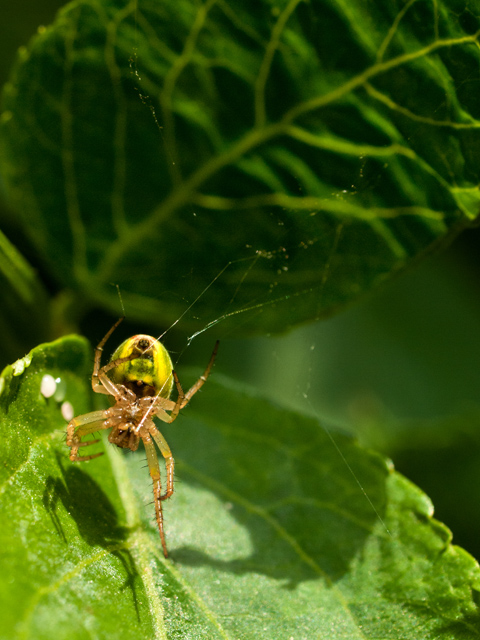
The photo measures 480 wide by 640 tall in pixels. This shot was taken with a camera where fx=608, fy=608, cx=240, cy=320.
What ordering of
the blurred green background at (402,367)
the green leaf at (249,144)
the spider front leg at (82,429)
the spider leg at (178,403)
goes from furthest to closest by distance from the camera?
1. the blurred green background at (402,367)
2. the spider leg at (178,403)
3. the spider front leg at (82,429)
4. the green leaf at (249,144)

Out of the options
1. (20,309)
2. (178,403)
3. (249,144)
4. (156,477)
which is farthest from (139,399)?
(249,144)

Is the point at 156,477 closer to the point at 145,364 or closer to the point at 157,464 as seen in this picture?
the point at 157,464

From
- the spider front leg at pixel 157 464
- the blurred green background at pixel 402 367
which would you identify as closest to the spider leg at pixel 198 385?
the spider front leg at pixel 157 464

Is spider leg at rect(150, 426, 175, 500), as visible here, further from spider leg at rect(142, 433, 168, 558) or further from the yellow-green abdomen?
the yellow-green abdomen

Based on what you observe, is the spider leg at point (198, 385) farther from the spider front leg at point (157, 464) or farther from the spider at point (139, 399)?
the spider front leg at point (157, 464)

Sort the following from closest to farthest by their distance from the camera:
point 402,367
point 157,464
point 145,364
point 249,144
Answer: point 249,144 < point 145,364 < point 157,464 < point 402,367

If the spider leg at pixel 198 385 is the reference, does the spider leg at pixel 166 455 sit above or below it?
below

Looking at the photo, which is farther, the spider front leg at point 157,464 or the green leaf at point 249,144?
the spider front leg at point 157,464

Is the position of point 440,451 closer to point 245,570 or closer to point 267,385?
point 267,385
